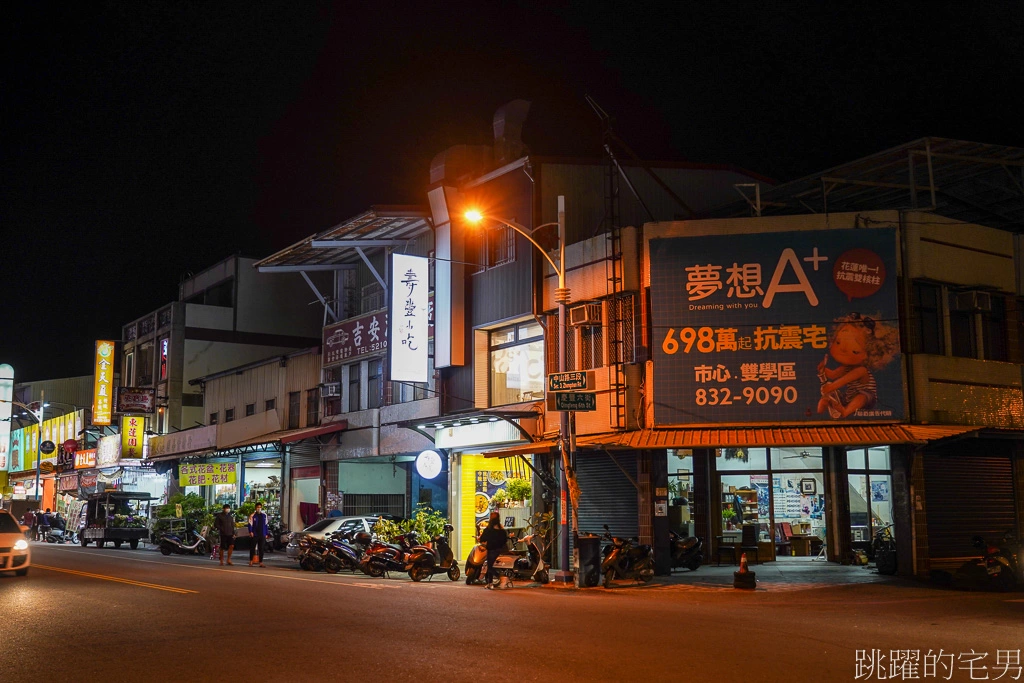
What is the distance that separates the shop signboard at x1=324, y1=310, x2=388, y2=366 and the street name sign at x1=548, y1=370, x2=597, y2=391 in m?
11.7

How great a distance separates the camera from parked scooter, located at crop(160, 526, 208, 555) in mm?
32219

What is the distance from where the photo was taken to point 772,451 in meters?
24.7

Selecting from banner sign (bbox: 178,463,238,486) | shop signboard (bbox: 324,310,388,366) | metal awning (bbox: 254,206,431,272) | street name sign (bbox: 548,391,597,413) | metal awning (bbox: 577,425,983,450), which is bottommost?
banner sign (bbox: 178,463,238,486)

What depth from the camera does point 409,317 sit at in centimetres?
2888

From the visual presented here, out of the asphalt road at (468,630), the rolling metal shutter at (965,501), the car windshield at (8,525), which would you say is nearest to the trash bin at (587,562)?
the asphalt road at (468,630)

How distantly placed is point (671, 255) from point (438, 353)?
29.8ft

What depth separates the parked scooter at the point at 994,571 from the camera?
Answer: 18.8 m

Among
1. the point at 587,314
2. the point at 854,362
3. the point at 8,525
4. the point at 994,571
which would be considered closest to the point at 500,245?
the point at 587,314

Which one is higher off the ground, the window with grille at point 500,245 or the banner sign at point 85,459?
the window with grille at point 500,245

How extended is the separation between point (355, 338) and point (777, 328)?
1665cm

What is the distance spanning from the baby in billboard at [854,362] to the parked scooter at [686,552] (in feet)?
14.6

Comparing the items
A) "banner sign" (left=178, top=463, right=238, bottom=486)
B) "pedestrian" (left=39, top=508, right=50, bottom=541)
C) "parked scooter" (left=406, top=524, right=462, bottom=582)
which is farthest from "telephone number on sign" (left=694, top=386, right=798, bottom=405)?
"pedestrian" (left=39, top=508, right=50, bottom=541)

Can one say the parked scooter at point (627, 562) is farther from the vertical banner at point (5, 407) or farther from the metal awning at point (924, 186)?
the vertical banner at point (5, 407)

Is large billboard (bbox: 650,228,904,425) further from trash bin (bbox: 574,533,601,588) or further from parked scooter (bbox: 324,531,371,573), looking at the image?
parked scooter (bbox: 324,531,371,573)
